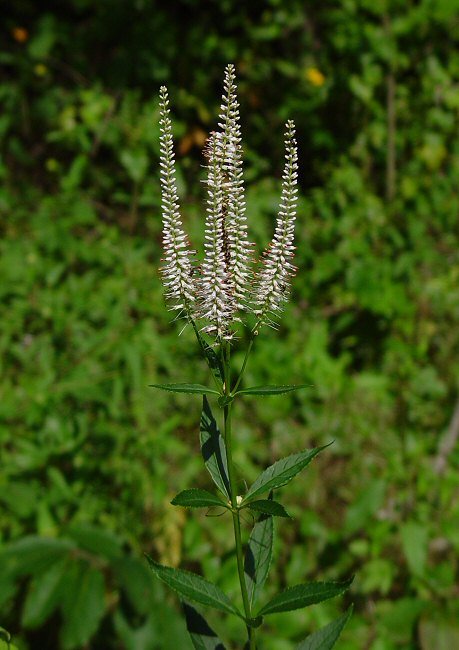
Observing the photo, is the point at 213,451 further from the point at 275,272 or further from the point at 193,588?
the point at 275,272

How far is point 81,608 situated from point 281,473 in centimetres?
134

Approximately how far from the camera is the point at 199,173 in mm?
5148

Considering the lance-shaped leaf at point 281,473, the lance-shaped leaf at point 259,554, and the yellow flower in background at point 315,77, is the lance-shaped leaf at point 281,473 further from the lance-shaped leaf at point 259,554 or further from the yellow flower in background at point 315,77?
the yellow flower in background at point 315,77

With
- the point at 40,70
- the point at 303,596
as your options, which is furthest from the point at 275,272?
the point at 40,70

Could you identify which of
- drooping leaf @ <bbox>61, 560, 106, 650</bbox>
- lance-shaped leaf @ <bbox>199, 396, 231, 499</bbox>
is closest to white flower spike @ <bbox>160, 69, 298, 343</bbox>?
lance-shaped leaf @ <bbox>199, 396, 231, 499</bbox>

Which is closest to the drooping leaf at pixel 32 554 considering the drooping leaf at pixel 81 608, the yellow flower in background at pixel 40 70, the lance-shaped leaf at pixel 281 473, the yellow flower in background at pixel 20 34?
the drooping leaf at pixel 81 608

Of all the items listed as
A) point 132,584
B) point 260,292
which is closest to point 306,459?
point 260,292

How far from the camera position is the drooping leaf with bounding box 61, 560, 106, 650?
2252mm

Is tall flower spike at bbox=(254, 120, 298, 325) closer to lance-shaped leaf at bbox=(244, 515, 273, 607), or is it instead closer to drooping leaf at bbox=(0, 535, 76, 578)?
lance-shaped leaf at bbox=(244, 515, 273, 607)

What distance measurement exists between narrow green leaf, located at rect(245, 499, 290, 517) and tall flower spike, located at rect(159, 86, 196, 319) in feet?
1.16

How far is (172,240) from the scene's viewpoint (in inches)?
47.1

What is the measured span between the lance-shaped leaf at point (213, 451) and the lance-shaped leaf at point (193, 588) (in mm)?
172

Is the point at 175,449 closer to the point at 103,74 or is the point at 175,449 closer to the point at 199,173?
the point at 199,173

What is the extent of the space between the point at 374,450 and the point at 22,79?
409cm
